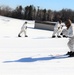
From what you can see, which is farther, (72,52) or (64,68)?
(72,52)

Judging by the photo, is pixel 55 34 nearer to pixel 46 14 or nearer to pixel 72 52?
pixel 72 52

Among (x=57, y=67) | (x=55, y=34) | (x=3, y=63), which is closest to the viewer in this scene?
(x=57, y=67)

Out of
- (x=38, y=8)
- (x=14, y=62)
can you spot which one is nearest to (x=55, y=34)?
(x=14, y=62)

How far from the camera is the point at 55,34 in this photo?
19391 millimetres

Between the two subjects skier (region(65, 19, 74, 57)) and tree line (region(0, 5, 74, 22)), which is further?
tree line (region(0, 5, 74, 22))

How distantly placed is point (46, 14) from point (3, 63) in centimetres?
6993

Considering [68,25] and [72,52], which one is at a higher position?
[68,25]

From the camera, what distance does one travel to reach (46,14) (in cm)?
7700

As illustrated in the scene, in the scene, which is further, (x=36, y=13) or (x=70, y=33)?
(x=36, y=13)

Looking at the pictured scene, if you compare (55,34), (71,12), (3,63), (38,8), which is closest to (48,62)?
(3,63)

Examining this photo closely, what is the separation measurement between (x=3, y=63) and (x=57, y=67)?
1619mm

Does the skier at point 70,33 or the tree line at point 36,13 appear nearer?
the skier at point 70,33

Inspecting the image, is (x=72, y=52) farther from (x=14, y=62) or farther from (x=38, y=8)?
(x=38, y=8)

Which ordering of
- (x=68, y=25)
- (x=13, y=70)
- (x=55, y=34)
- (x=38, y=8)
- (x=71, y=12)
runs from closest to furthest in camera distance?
(x=13, y=70)
(x=68, y=25)
(x=55, y=34)
(x=71, y=12)
(x=38, y=8)
